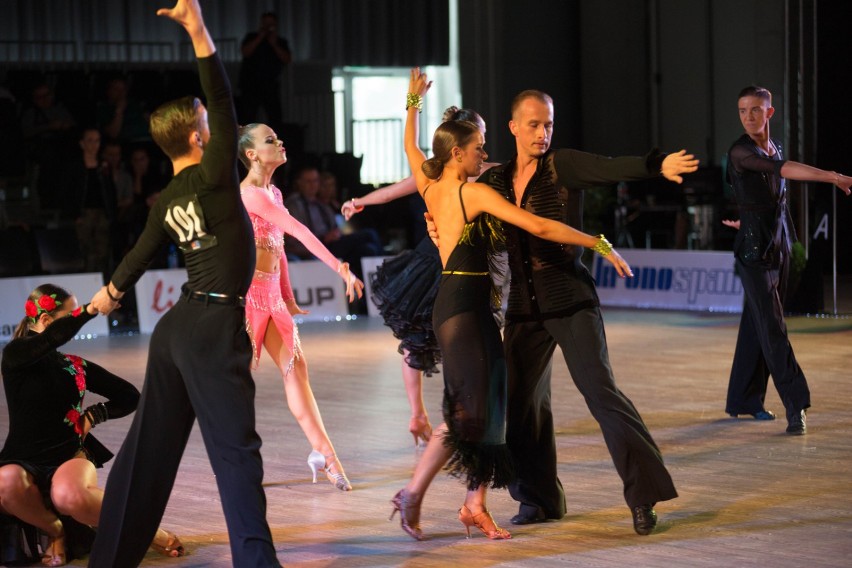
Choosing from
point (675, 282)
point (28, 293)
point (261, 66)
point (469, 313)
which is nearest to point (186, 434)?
point (469, 313)

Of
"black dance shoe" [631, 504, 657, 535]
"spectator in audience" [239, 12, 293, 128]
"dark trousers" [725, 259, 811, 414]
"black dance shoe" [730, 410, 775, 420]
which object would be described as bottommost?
"black dance shoe" [730, 410, 775, 420]

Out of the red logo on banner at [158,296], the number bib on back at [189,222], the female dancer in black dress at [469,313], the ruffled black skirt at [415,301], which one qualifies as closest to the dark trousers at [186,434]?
the number bib on back at [189,222]

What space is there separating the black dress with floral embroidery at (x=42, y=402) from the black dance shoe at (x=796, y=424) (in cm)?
387

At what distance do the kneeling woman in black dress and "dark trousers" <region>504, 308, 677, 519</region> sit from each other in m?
1.44

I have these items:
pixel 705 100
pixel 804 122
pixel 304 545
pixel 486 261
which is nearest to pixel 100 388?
pixel 304 545

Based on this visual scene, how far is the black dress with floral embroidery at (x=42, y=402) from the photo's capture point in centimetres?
489

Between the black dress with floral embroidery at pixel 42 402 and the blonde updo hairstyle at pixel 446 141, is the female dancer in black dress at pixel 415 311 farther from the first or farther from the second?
the black dress with floral embroidery at pixel 42 402

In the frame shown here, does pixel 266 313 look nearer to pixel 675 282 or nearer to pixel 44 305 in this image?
pixel 44 305

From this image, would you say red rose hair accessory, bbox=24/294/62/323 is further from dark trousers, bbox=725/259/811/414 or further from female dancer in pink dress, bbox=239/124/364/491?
dark trousers, bbox=725/259/811/414

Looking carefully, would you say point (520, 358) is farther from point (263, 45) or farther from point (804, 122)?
point (263, 45)

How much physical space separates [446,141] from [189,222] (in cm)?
120

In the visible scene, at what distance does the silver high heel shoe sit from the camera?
6191mm

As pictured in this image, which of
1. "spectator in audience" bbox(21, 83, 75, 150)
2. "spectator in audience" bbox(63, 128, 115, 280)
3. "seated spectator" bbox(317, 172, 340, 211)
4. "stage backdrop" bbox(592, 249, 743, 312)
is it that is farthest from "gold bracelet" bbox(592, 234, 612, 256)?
"spectator in audience" bbox(21, 83, 75, 150)

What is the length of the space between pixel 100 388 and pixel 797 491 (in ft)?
10.0
